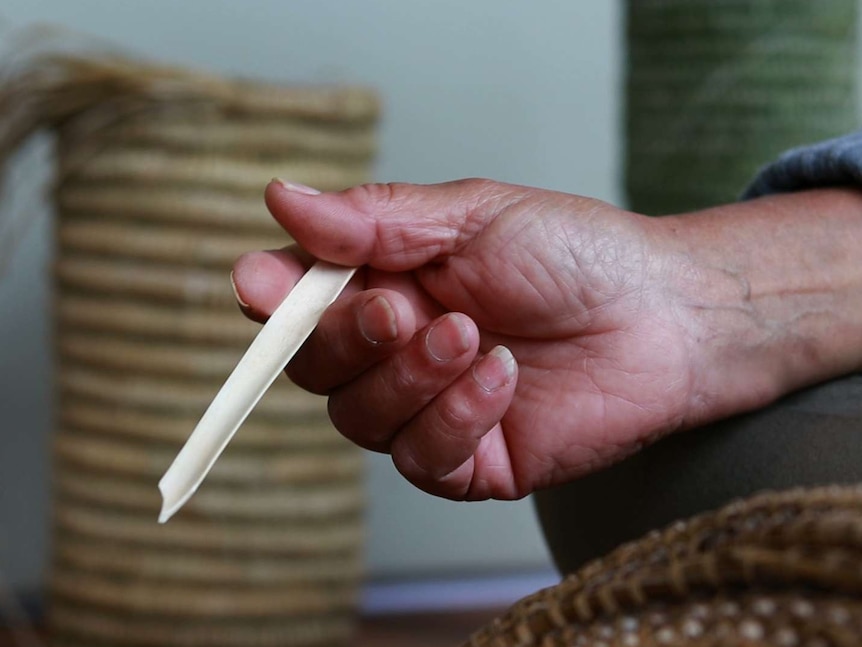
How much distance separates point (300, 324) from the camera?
0.46 meters

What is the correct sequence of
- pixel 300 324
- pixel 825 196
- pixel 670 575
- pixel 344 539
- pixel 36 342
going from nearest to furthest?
pixel 670 575
pixel 300 324
pixel 825 196
pixel 344 539
pixel 36 342

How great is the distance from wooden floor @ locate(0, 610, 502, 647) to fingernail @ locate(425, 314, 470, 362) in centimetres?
104

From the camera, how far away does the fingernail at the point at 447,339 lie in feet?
1.50

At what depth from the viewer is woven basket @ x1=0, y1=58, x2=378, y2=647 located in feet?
3.75

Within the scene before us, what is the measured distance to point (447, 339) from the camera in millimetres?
461

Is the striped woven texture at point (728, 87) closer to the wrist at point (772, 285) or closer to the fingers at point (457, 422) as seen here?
the wrist at point (772, 285)

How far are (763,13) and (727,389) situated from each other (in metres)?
0.89

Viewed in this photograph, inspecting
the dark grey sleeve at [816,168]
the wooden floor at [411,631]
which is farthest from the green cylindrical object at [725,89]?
the dark grey sleeve at [816,168]

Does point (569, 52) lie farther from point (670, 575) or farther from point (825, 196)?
point (670, 575)

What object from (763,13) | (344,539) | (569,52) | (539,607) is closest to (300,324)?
(539,607)

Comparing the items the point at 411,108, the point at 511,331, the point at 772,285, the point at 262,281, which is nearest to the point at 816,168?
the point at 772,285

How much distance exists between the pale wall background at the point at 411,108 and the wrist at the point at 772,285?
3.44 ft

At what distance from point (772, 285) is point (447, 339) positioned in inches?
7.2

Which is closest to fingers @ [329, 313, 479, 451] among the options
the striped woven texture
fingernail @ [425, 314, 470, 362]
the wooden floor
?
fingernail @ [425, 314, 470, 362]
